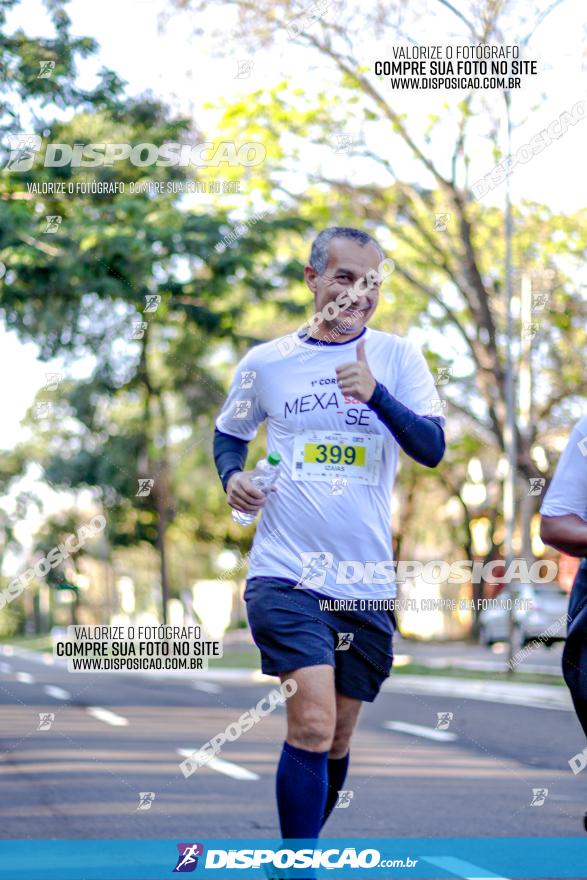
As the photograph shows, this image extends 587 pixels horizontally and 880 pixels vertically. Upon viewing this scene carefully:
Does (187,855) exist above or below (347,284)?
below

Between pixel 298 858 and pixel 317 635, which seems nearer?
pixel 298 858

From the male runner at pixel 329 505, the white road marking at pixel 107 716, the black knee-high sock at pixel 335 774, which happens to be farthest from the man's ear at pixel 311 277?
the white road marking at pixel 107 716

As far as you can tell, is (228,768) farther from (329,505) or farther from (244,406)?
(329,505)

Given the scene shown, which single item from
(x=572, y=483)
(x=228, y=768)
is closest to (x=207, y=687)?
(x=228, y=768)

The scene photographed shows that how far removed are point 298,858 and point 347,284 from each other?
5.28ft

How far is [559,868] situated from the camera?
553 cm

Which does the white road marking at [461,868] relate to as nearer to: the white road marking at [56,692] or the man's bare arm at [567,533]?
the man's bare arm at [567,533]

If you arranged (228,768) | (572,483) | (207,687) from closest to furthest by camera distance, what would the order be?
1. (572,483)
2. (228,768)
3. (207,687)

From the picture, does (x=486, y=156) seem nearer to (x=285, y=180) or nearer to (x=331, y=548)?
(x=285, y=180)

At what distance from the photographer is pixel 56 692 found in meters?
19.2

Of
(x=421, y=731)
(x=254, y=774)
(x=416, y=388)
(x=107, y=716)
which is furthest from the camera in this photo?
(x=107, y=716)

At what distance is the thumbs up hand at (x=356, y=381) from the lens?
438 cm

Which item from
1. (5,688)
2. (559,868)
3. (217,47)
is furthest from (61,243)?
(559,868)

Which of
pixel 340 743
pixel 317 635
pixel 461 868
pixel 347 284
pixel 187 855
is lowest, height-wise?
pixel 461 868
